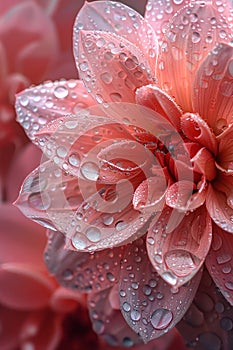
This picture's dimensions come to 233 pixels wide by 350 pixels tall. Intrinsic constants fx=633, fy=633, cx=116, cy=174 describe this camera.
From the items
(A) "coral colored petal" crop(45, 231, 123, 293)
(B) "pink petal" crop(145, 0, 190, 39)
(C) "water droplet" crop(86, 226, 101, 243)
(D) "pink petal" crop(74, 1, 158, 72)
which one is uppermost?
(B) "pink petal" crop(145, 0, 190, 39)

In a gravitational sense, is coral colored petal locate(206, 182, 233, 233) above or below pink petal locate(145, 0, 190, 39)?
below

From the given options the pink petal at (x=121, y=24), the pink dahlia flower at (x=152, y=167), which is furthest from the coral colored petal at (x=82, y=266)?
the pink petal at (x=121, y=24)

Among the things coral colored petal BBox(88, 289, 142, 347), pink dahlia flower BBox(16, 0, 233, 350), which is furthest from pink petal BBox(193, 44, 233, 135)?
coral colored petal BBox(88, 289, 142, 347)

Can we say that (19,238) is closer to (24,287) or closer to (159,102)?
(24,287)

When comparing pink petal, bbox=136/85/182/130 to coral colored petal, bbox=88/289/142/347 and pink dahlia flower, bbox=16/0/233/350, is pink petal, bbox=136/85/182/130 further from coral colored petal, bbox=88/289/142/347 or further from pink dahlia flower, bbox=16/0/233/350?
coral colored petal, bbox=88/289/142/347

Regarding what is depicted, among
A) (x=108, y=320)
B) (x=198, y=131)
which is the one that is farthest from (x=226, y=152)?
(x=108, y=320)

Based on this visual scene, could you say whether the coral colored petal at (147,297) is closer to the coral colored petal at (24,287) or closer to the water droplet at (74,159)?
the water droplet at (74,159)

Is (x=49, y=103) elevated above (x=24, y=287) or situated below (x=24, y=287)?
above
